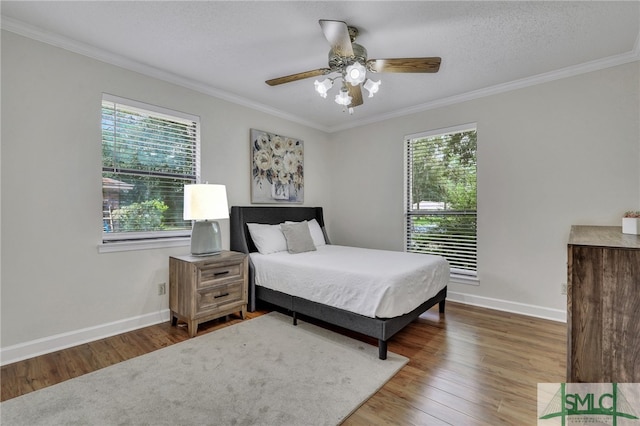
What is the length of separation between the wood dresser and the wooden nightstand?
2.67m

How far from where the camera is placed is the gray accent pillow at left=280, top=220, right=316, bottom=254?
3541mm

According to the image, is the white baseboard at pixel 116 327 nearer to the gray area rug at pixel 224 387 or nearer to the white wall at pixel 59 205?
the white wall at pixel 59 205

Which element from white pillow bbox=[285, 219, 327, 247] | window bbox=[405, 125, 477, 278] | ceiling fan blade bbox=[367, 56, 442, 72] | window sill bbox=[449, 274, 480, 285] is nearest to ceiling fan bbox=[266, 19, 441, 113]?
ceiling fan blade bbox=[367, 56, 442, 72]

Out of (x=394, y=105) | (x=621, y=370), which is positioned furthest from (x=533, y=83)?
(x=621, y=370)

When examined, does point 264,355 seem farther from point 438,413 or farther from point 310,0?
point 310,0

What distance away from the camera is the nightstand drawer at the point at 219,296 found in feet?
8.96

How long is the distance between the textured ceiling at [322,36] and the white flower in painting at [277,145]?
0.99m

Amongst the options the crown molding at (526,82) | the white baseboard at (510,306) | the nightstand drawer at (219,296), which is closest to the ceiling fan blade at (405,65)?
the crown molding at (526,82)

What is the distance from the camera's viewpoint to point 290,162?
14.3 feet

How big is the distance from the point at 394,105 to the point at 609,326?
128 inches

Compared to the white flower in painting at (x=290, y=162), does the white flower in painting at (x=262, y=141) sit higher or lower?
higher

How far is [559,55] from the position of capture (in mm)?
2619

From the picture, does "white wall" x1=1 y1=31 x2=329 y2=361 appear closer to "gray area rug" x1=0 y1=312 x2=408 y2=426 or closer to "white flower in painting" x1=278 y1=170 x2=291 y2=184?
"gray area rug" x1=0 y1=312 x2=408 y2=426

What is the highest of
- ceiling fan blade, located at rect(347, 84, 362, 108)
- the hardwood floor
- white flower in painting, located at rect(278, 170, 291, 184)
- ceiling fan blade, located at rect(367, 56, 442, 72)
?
ceiling fan blade, located at rect(367, 56, 442, 72)
